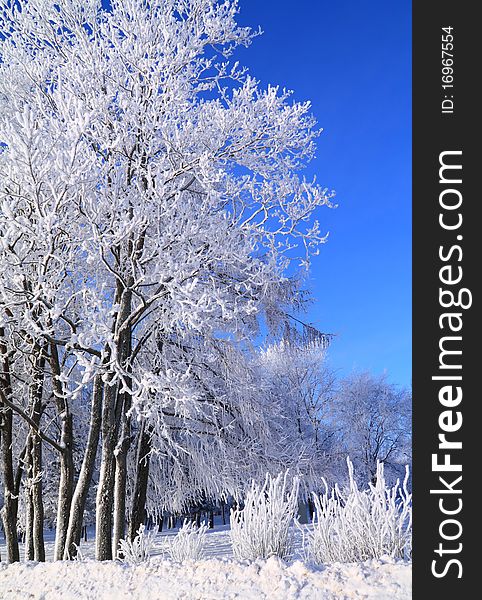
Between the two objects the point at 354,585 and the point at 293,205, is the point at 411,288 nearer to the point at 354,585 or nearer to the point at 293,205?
the point at 354,585

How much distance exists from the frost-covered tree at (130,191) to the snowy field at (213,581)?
5.33 ft

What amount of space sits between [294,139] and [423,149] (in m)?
4.41

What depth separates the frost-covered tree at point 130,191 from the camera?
19.6 ft

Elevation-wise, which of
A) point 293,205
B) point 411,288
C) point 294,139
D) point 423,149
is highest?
point 294,139

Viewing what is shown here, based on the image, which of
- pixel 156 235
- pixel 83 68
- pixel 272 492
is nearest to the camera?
pixel 272 492

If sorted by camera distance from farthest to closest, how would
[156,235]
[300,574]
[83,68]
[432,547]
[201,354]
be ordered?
[201,354] < [83,68] < [156,235] < [300,574] < [432,547]

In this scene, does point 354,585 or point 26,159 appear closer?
point 354,585

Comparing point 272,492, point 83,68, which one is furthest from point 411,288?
point 83,68

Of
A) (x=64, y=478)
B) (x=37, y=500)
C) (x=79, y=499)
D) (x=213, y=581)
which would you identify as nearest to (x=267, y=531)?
(x=213, y=581)

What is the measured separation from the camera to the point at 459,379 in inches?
126

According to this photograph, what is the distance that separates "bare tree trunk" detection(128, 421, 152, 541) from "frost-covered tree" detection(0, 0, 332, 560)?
4.27ft

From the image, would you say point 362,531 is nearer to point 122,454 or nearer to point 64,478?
point 122,454

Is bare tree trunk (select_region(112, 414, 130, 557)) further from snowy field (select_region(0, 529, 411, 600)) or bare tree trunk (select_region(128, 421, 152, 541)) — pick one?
snowy field (select_region(0, 529, 411, 600))

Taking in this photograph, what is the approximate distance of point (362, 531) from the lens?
4145 millimetres
